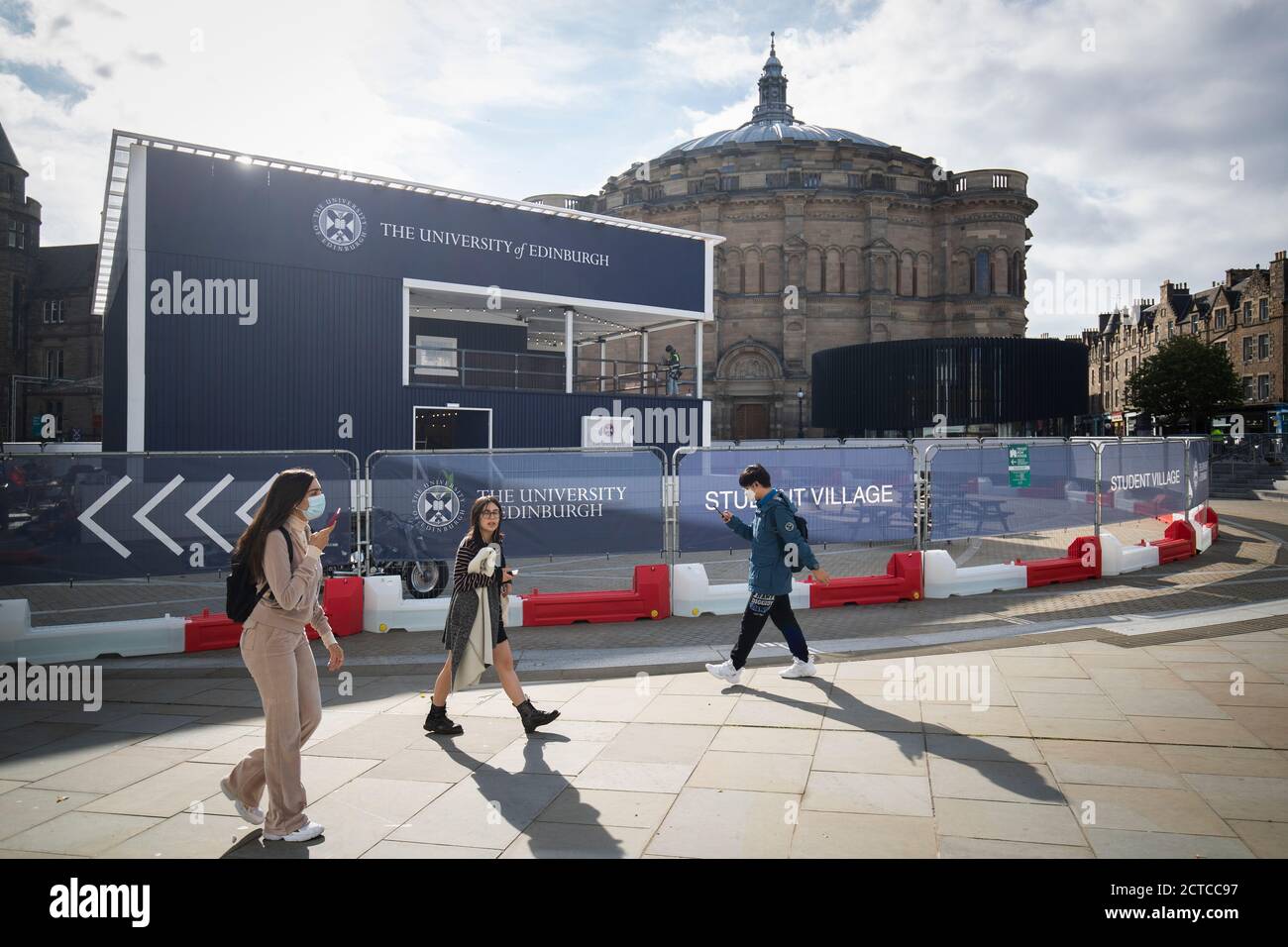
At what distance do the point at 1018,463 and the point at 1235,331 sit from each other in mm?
67023

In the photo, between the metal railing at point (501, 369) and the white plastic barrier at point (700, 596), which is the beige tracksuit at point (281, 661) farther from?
the metal railing at point (501, 369)

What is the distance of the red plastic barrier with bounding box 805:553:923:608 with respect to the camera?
35.8 feet

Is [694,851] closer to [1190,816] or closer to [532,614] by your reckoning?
[1190,816]

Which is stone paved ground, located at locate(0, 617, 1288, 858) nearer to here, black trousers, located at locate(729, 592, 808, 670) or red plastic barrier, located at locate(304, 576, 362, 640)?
black trousers, located at locate(729, 592, 808, 670)

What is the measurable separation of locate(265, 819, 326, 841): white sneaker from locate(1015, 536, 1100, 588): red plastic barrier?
10.5 metres

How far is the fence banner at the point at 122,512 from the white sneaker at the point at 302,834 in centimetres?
578

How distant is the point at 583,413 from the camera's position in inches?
945

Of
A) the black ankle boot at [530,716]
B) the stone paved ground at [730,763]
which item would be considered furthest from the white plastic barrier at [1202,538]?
the black ankle boot at [530,716]

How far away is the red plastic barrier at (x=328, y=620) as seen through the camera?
8.91 m

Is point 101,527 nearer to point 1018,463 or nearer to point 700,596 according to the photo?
point 700,596

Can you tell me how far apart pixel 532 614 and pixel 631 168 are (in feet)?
196

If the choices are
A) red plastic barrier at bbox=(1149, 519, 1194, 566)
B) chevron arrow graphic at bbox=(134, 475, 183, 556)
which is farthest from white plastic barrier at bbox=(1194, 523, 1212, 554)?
chevron arrow graphic at bbox=(134, 475, 183, 556)
